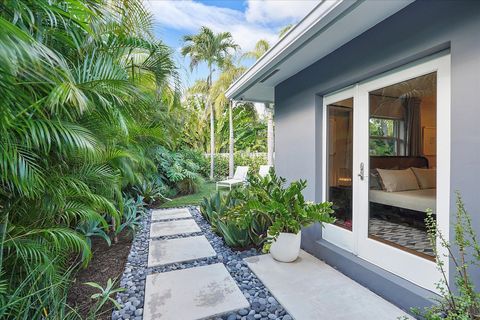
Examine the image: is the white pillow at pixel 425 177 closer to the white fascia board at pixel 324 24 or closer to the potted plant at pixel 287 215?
the potted plant at pixel 287 215

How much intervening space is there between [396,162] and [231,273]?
2734 mm

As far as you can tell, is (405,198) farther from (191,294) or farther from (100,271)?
(100,271)

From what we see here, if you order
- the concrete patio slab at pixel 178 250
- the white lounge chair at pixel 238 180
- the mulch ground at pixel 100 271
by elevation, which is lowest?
the mulch ground at pixel 100 271

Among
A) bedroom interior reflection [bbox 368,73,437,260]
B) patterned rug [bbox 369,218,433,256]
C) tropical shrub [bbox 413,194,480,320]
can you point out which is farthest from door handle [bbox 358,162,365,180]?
tropical shrub [bbox 413,194,480,320]

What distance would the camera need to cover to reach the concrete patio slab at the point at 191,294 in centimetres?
216

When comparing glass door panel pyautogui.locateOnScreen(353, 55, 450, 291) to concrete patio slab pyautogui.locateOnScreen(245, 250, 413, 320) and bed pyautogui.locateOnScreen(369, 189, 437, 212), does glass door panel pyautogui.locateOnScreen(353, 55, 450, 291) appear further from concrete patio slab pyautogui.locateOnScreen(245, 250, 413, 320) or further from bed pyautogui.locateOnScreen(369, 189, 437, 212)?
concrete patio slab pyautogui.locateOnScreen(245, 250, 413, 320)

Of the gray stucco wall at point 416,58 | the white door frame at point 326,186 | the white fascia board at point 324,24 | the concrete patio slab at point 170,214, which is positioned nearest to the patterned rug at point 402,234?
the white door frame at point 326,186

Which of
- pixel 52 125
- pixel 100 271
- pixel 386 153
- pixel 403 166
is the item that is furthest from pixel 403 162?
pixel 100 271

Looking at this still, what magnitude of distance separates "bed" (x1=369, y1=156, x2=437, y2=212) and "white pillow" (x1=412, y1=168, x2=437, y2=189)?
0.18ft

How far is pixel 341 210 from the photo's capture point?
126 inches

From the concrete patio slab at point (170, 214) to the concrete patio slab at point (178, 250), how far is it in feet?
4.90

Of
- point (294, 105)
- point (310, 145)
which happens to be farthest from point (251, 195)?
point (294, 105)

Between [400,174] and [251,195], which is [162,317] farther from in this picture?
[400,174]

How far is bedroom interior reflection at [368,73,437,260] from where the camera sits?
241cm
